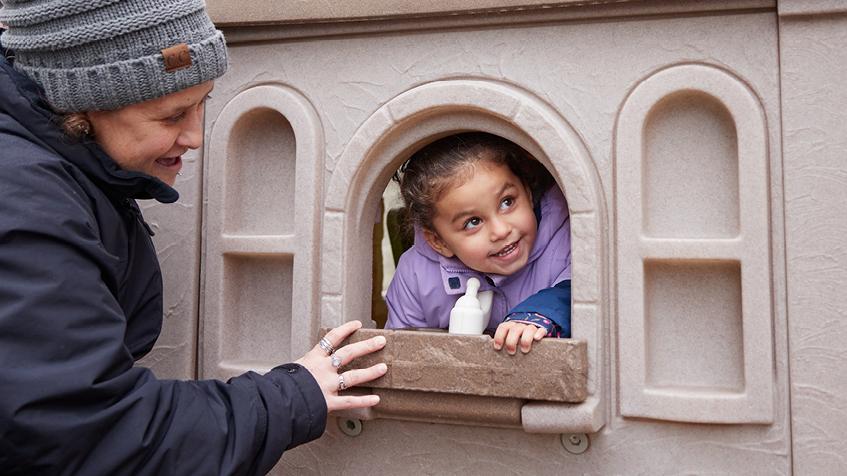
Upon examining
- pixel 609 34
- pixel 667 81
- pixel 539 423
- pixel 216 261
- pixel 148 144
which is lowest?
pixel 539 423

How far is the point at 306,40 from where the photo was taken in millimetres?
1825

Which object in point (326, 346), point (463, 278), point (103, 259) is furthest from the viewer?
point (463, 278)

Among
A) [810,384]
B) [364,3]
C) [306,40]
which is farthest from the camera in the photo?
[306,40]

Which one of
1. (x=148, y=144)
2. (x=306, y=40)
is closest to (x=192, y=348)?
(x=148, y=144)

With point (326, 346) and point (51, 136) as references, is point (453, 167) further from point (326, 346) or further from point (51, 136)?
point (51, 136)

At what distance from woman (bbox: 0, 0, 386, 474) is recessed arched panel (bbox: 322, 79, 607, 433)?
0.95 feet

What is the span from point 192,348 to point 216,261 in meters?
0.22

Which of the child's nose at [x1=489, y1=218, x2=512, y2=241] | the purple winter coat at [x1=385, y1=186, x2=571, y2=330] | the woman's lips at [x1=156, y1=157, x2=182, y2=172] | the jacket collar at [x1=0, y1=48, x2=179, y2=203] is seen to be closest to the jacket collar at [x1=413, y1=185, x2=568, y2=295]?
the purple winter coat at [x1=385, y1=186, x2=571, y2=330]

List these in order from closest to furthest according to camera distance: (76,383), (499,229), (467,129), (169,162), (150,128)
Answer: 1. (76,383)
2. (150,128)
3. (169,162)
4. (467,129)
5. (499,229)

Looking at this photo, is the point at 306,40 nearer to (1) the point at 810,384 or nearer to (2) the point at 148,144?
(2) the point at 148,144

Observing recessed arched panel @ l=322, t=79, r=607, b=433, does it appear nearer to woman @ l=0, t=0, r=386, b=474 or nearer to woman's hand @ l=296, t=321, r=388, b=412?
woman's hand @ l=296, t=321, r=388, b=412

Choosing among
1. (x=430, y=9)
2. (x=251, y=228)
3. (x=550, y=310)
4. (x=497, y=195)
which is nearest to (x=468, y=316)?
(x=550, y=310)

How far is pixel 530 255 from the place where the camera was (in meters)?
1.91

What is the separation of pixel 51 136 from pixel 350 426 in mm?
858
